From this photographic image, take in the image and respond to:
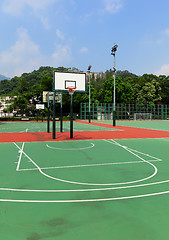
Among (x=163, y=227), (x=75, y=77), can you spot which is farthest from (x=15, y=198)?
(x=75, y=77)

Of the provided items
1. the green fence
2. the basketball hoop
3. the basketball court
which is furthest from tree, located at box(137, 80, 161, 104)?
the basketball court

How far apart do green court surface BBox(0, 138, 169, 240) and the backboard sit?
967 cm

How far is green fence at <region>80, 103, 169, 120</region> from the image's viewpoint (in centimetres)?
5809

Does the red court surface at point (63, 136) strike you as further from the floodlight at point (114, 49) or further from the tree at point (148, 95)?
the tree at point (148, 95)

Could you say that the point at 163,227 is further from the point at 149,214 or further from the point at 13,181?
the point at 13,181

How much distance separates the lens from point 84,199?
5469 millimetres

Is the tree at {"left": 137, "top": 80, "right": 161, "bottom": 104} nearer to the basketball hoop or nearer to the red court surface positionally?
the red court surface

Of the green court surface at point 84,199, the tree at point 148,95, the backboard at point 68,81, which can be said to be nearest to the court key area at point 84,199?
the green court surface at point 84,199

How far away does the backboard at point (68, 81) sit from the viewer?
1825 cm

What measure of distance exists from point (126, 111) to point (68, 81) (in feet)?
146

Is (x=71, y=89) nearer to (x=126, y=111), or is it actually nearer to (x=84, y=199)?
(x=84, y=199)

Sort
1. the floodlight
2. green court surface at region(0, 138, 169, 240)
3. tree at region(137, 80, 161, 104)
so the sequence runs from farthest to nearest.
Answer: tree at region(137, 80, 161, 104) < the floodlight < green court surface at region(0, 138, 169, 240)

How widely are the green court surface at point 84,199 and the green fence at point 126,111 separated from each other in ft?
159

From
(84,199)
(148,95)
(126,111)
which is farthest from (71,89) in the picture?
(148,95)
